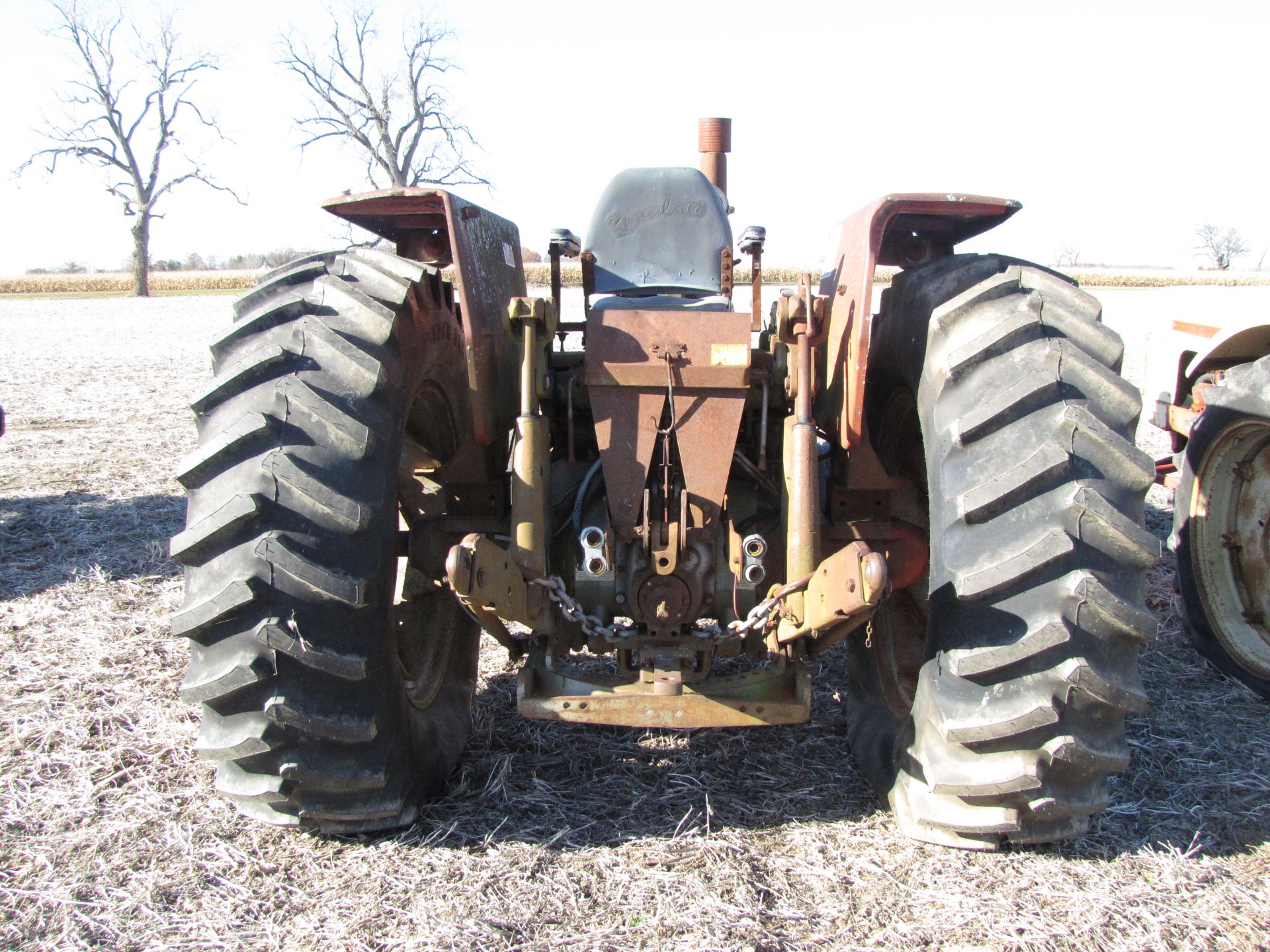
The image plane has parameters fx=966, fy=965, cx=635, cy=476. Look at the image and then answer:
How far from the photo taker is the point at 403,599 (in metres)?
→ 3.56

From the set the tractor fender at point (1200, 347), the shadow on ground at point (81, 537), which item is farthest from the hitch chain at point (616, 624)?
the shadow on ground at point (81, 537)

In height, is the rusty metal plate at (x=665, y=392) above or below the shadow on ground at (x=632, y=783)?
above

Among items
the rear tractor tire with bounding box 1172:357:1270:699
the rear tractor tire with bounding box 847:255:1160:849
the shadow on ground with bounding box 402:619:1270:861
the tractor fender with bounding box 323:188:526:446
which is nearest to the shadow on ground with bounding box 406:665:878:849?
the shadow on ground with bounding box 402:619:1270:861

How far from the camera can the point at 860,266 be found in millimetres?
2805

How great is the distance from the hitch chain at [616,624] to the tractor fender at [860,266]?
0.56 metres

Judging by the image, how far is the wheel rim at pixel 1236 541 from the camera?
4.05 m

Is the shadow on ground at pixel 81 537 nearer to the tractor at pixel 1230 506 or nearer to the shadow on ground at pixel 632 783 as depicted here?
the shadow on ground at pixel 632 783

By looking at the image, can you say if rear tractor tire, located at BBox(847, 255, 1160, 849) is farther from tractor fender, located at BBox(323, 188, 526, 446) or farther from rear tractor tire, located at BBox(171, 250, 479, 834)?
rear tractor tire, located at BBox(171, 250, 479, 834)

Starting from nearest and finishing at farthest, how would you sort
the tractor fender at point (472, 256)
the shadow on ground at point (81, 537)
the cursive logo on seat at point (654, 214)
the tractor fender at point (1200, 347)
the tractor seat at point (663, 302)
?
1. the tractor fender at point (472, 256)
2. the tractor seat at point (663, 302)
3. the tractor fender at point (1200, 347)
4. the cursive logo on seat at point (654, 214)
5. the shadow on ground at point (81, 537)

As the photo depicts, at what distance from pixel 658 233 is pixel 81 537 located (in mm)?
4081

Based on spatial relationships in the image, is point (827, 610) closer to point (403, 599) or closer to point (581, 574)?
point (581, 574)

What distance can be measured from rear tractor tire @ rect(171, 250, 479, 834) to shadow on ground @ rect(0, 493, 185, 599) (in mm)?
3029

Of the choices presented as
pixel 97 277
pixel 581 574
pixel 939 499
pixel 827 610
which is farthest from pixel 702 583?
pixel 97 277

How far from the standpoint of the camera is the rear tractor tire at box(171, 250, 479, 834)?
96.3 inches
